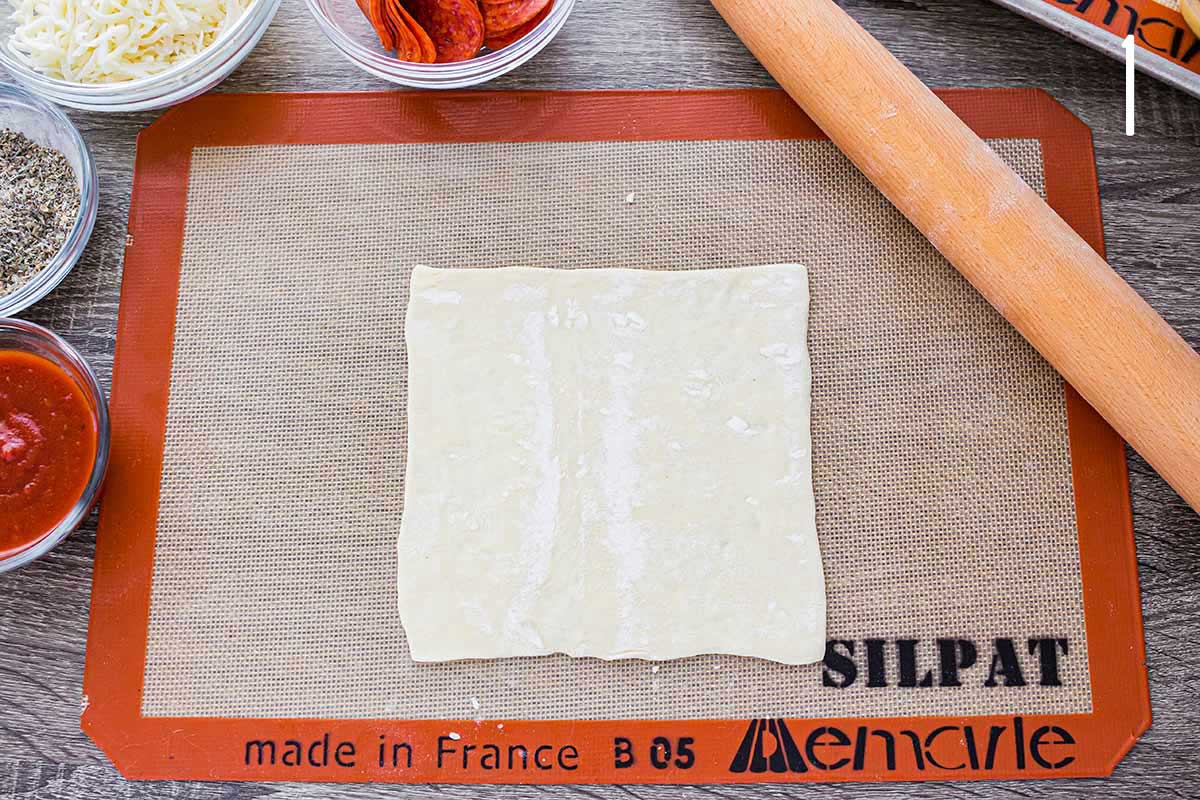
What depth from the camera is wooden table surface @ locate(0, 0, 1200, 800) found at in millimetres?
1166

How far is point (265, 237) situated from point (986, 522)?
114 centimetres

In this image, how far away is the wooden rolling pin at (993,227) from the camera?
1.10 metres

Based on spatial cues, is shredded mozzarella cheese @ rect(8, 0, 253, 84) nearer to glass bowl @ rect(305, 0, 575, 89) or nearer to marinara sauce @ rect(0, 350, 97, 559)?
glass bowl @ rect(305, 0, 575, 89)

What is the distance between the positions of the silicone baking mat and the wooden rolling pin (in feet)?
0.31

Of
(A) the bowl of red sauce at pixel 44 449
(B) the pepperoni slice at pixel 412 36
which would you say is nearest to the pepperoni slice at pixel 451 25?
(B) the pepperoni slice at pixel 412 36

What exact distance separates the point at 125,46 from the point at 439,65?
1.41 ft

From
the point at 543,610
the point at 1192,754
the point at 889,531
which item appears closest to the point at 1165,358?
the point at 889,531

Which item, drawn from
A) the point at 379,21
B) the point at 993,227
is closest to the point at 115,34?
the point at 379,21

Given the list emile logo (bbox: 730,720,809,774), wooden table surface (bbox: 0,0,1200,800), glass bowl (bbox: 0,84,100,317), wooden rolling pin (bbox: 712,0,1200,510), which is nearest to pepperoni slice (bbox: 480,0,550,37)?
wooden table surface (bbox: 0,0,1200,800)

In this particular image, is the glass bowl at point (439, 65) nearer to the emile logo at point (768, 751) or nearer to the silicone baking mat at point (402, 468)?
the silicone baking mat at point (402, 468)

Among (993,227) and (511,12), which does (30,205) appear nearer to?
(511,12)

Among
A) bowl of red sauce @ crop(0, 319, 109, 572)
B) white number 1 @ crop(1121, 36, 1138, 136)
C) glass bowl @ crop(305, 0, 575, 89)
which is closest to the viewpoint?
white number 1 @ crop(1121, 36, 1138, 136)

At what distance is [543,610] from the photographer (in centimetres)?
118

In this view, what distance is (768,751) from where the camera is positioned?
1.16 m
